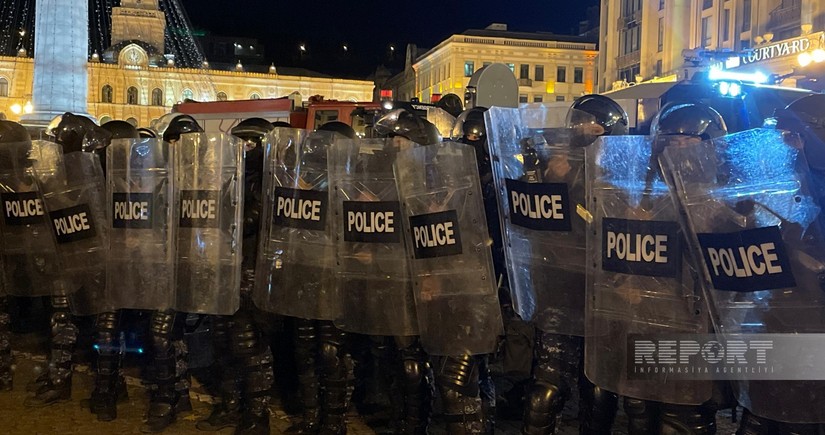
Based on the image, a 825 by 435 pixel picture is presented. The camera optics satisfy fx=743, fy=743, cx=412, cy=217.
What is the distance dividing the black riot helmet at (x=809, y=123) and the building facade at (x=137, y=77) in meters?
59.7

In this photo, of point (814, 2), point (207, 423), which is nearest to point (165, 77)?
point (814, 2)

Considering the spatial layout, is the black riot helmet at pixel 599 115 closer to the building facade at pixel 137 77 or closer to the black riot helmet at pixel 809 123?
the black riot helmet at pixel 809 123

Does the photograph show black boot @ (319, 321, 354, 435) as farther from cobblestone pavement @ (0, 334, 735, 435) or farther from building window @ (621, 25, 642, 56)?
building window @ (621, 25, 642, 56)

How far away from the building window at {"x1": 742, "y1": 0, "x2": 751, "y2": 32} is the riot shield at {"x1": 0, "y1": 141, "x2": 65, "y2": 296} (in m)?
29.6

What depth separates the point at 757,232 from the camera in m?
2.70

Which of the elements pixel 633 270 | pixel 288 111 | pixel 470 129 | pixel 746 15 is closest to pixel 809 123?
pixel 633 270

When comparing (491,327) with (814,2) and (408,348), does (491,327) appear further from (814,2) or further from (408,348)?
(814,2)

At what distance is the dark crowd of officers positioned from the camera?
2.83 metres

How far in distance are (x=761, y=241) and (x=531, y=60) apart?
2209 inches

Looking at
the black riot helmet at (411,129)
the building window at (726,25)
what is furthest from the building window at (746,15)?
the black riot helmet at (411,129)

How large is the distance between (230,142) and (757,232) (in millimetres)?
2773

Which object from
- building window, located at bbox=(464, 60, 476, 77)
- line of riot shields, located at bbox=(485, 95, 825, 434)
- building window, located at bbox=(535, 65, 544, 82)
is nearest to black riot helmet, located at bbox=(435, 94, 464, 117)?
line of riot shields, located at bbox=(485, 95, 825, 434)

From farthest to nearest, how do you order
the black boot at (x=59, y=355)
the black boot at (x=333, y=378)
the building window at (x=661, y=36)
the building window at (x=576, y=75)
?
the building window at (x=576, y=75)
the building window at (x=661, y=36)
the black boot at (x=59, y=355)
the black boot at (x=333, y=378)

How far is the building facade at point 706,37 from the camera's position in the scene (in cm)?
1831
